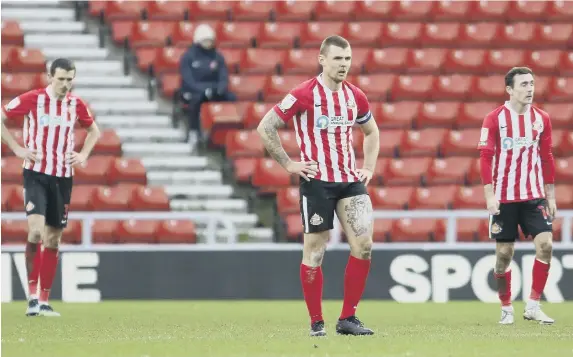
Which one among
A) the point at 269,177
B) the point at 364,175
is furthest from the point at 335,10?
the point at 364,175

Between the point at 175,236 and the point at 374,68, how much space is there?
161 inches

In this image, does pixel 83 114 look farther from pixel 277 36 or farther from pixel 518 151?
pixel 277 36

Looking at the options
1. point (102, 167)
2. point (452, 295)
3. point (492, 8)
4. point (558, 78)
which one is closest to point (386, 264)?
point (452, 295)

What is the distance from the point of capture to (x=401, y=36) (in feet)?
53.6

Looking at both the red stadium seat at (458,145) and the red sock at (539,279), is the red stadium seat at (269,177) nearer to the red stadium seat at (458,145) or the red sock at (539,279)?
the red stadium seat at (458,145)

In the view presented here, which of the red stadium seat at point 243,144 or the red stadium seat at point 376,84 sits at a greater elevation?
the red stadium seat at point 376,84

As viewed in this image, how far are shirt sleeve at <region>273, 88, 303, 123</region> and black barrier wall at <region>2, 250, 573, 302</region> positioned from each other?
4720 mm

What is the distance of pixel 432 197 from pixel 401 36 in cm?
337

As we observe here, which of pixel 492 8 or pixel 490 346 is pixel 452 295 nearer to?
pixel 490 346

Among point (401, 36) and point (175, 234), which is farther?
point (401, 36)

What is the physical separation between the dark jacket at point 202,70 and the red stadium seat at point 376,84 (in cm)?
180

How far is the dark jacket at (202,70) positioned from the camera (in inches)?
566

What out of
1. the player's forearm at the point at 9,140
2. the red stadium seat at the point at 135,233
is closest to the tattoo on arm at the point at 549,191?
the player's forearm at the point at 9,140

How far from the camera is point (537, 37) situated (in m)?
16.5
